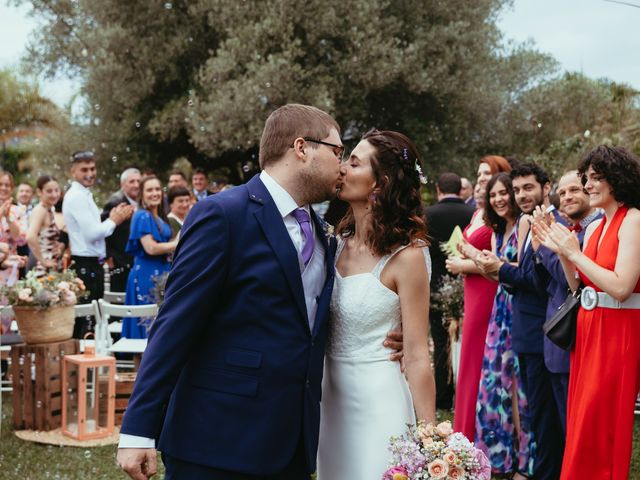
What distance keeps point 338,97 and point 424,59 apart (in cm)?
172

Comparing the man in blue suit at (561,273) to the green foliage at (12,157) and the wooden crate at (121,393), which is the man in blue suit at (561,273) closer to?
the wooden crate at (121,393)

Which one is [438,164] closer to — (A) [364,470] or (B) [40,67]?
(B) [40,67]

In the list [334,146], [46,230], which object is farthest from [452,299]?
[46,230]

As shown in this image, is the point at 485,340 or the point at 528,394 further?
the point at 485,340

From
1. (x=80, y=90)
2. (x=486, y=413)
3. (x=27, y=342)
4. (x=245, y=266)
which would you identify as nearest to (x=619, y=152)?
(x=486, y=413)

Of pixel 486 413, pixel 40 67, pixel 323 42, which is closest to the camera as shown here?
pixel 486 413

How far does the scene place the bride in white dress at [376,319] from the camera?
111 inches

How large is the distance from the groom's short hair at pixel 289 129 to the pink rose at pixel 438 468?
113cm

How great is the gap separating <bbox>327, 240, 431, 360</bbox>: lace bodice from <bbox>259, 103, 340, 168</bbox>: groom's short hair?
615 mm

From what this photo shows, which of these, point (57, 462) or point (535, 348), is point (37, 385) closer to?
point (57, 462)

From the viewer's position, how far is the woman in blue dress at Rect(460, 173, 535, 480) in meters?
5.33

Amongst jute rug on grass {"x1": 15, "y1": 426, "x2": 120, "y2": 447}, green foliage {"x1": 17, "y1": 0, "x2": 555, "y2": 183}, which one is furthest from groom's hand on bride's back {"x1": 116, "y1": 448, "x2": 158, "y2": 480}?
green foliage {"x1": 17, "y1": 0, "x2": 555, "y2": 183}

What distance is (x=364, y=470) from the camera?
9.20 ft

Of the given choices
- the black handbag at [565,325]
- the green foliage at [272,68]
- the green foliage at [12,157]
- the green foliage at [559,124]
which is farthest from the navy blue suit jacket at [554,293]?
the green foliage at [12,157]
